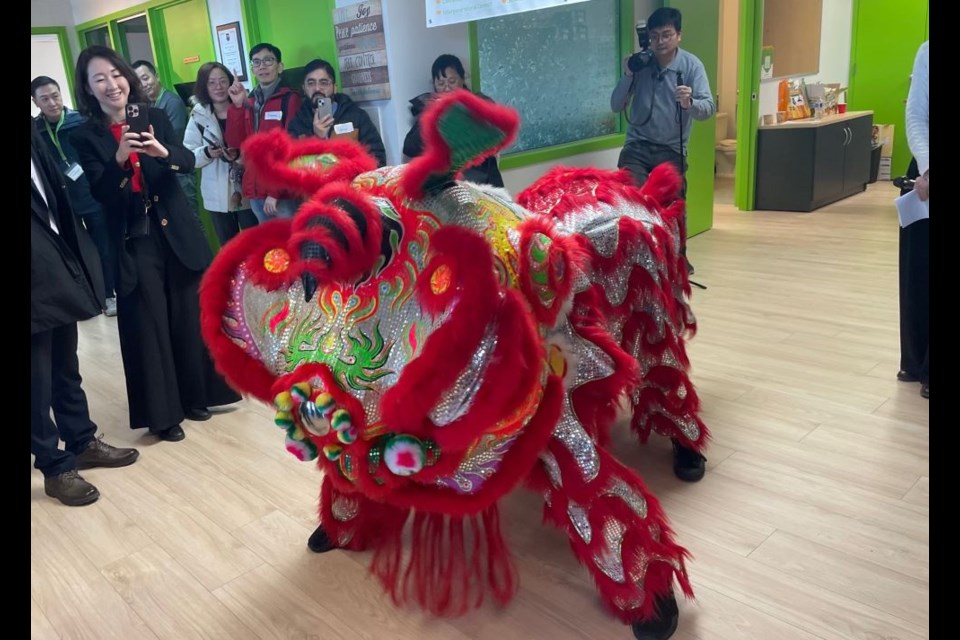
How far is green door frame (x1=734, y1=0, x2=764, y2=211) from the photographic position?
5156 millimetres

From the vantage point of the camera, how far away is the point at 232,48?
474 centimetres

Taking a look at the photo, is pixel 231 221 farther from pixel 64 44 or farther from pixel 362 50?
pixel 64 44

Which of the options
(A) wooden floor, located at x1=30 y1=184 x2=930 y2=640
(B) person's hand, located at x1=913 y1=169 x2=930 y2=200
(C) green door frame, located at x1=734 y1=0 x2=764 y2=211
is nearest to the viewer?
(A) wooden floor, located at x1=30 y1=184 x2=930 y2=640

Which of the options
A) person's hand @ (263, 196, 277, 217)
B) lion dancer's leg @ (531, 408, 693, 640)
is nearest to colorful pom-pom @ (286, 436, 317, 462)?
lion dancer's leg @ (531, 408, 693, 640)

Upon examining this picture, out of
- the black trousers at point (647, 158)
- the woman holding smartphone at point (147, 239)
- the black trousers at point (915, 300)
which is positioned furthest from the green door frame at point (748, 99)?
the woman holding smartphone at point (147, 239)

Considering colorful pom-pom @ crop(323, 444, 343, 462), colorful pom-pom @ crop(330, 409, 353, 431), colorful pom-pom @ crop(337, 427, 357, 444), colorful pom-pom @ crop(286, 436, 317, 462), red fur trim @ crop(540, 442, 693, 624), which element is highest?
colorful pom-pom @ crop(330, 409, 353, 431)

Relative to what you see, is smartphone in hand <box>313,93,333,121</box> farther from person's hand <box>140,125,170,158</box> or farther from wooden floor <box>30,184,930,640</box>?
wooden floor <box>30,184,930,640</box>

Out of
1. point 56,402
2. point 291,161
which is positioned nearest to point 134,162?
point 56,402

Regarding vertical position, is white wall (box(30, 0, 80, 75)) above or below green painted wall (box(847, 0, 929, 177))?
above

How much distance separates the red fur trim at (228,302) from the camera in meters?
1.29

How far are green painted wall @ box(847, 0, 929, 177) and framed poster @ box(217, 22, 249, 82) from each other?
5.24 meters

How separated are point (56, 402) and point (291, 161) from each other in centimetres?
144

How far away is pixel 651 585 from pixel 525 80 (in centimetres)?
322
